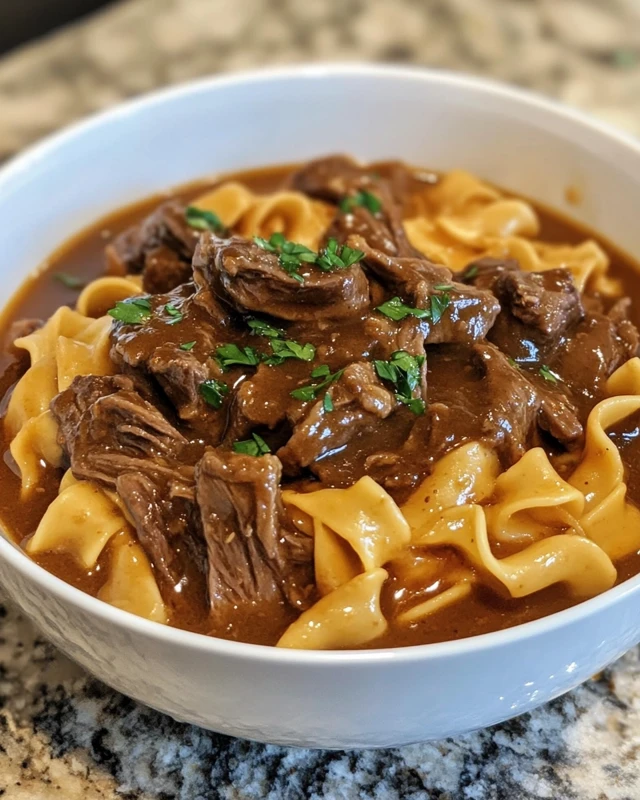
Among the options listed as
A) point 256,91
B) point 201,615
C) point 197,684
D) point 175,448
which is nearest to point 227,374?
point 175,448

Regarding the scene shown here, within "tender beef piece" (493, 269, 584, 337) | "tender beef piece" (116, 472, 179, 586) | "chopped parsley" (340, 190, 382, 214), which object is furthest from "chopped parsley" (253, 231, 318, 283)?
"chopped parsley" (340, 190, 382, 214)

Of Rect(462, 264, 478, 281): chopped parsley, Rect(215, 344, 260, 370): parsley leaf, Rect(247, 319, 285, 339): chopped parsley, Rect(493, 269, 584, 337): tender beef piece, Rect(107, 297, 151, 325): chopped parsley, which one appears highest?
Rect(107, 297, 151, 325): chopped parsley

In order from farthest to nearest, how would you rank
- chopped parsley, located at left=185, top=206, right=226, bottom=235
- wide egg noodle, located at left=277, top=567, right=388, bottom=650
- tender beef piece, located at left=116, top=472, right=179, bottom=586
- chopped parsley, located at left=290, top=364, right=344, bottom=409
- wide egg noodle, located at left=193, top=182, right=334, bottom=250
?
wide egg noodle, located at left=193, top=182, right=334, bottom=250
chopped parsley, located at left=185, top=206, right=226, bottom=235
chopped parsley, located at left=290, top=364, right=344, bottom=409
tender beef piece, located at left=116, top=472, right=179, bottom=586
wide egg noodle, located at left=277, top=567, right=388, bottom=650

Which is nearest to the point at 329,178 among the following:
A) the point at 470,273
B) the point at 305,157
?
the point at 305,157

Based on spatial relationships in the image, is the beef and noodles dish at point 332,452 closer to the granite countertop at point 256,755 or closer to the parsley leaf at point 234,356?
the parsley leaf at point 234,356

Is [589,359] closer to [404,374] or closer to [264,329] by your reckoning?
[404,374]

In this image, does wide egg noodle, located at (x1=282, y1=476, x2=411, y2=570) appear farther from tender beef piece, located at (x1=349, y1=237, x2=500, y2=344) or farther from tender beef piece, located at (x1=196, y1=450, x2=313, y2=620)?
tender beef piece, located at (x1=349, y1=237, x2=500, y2=344)

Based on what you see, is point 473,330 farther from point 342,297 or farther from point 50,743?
point 50,743
